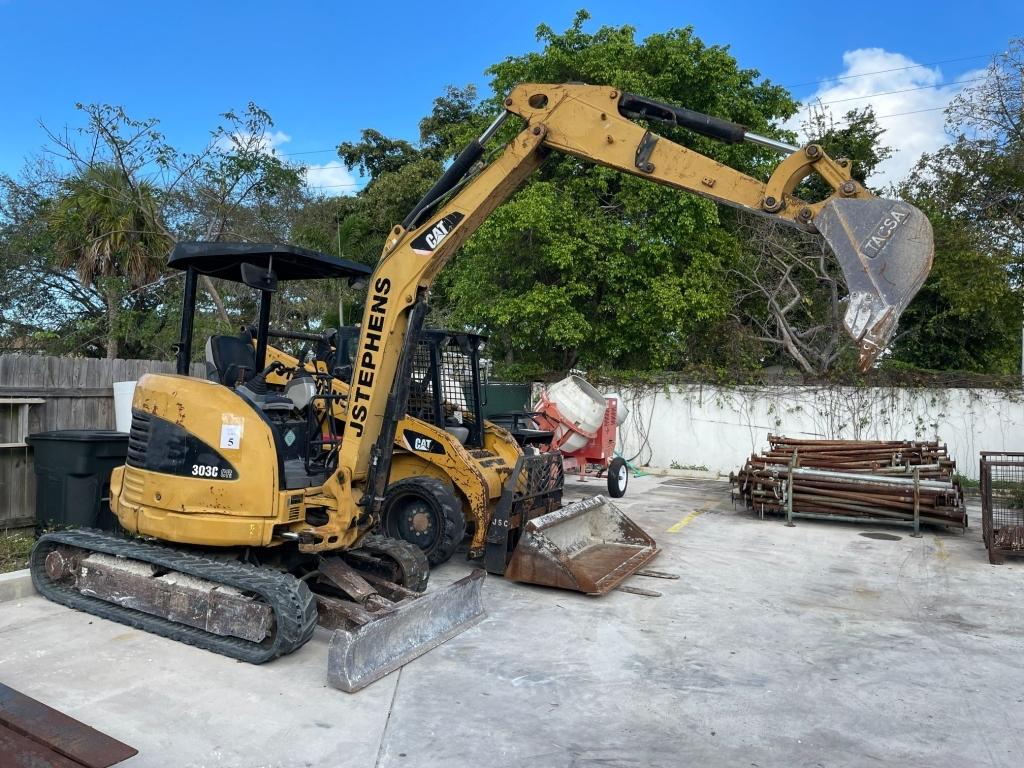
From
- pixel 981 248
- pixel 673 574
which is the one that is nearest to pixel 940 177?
pixel 981 248

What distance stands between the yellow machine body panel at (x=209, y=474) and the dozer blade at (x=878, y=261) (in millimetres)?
3993

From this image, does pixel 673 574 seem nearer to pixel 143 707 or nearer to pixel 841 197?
pixel 841 197

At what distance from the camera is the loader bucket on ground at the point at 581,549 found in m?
6.86

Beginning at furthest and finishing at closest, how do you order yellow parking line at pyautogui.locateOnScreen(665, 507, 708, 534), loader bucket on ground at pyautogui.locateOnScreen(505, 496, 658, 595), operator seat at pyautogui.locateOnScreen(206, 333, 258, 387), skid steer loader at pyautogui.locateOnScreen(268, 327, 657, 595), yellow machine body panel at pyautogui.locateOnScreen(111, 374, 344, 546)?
yellow parking line at pyautogui.locateOnScreen(665, 507, 708, 534) < skid steer loader at pyautogui.locateOnScreen(268, 327, 657, 595) < loader bucket on ground at pyautogui.locateOnScreen(505, 496, 658, 595) < operator seat at pyautogui.locateOnScreen(206, 333, 258, 387) < yellow machine body panel at pyautogui.locateOnScreen(111, 374, 344, 546)

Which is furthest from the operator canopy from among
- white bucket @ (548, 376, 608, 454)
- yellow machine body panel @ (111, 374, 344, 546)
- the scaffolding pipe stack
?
the scaffolding pipe stack

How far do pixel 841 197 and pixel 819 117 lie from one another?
16.2m

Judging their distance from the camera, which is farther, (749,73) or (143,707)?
(749,73)

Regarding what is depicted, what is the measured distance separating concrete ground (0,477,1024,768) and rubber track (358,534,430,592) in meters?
0.62

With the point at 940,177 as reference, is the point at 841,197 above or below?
below

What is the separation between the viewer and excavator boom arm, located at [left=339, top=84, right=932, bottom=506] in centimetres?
544

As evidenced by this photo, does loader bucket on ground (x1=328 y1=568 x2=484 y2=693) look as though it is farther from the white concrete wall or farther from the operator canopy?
the white concrete wall

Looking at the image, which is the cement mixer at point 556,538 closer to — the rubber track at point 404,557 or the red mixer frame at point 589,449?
the rubber track at point 404,557

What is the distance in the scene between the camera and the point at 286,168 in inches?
557

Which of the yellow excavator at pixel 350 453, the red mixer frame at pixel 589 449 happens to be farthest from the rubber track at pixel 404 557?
the red mixer frame at pixel 589 449
